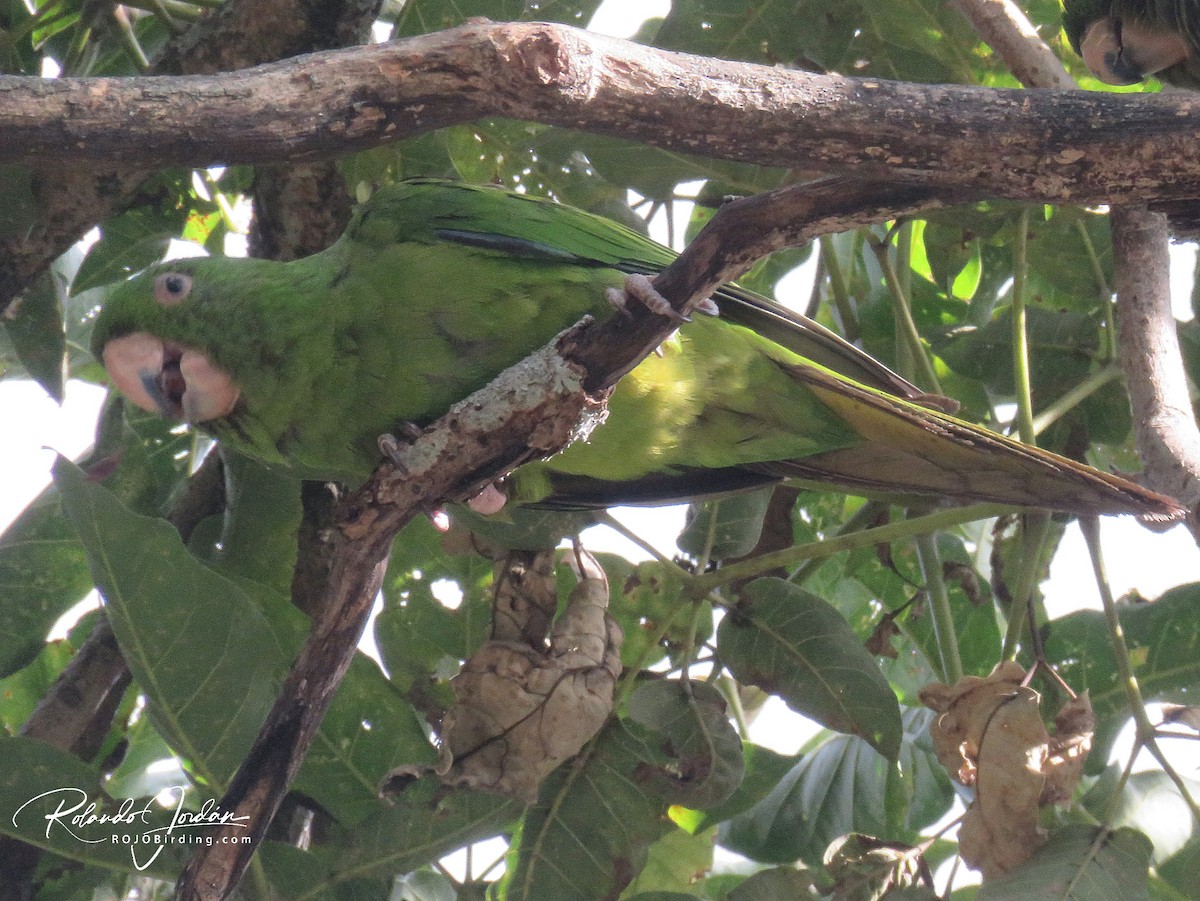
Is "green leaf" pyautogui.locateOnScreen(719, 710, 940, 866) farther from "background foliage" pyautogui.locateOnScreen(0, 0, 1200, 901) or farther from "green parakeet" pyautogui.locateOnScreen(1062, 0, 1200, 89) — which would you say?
"green parakeet" pyautogui.locateOnScreen(1062, 0, 1200, 89)

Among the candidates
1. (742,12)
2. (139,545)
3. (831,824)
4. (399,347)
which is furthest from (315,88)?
(831,824)

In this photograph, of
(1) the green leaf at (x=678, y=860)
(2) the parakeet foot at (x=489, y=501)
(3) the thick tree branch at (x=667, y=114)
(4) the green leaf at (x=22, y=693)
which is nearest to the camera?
(3) the thick tree branch at (x=667, y=114)

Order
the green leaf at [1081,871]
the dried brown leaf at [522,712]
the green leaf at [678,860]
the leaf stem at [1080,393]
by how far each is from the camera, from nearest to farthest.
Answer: the green leaf at [1081,871], the dried brown leaf at [522,712], the leaf stem at [1080,393], the green leaf at [678,860]

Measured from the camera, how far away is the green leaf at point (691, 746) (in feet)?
7.84

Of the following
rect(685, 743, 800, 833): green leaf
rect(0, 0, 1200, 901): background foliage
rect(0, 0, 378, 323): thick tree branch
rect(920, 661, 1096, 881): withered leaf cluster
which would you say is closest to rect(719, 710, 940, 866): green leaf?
rect(0, 0, 1200, 901): background foliage

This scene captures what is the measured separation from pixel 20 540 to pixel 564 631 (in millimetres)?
1319

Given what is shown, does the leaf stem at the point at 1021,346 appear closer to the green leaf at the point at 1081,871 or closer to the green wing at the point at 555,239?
the green wing at the point at 555,239

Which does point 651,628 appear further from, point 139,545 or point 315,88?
point 315,88

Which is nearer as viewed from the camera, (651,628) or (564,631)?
(564,631)

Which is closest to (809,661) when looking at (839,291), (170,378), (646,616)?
(646,616)

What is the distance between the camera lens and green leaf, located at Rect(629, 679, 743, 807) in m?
2.39

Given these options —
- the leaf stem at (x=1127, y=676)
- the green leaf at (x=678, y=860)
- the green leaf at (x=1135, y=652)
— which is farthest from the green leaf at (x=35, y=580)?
the green leaf at (x=1135, y=652)

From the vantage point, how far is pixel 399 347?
2.20 meters

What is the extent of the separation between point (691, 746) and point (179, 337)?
144 cm
